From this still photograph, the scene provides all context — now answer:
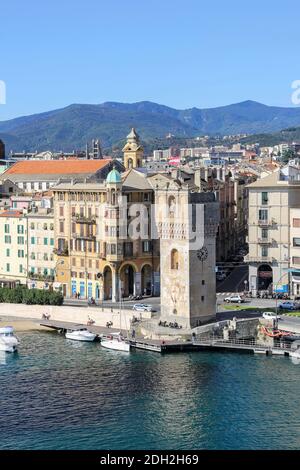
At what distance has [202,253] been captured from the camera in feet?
271

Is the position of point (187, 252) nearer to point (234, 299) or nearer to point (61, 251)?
point (234, 299)

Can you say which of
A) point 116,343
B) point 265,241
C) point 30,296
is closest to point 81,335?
point 116,343

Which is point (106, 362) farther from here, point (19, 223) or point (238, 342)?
point (19, 223)

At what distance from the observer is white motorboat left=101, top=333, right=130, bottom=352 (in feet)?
258

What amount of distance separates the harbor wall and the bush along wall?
1.08 m

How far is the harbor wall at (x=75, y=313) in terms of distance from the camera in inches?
3398

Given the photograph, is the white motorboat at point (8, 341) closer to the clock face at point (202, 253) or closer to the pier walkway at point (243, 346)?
the pier walkway at point (243, 346)

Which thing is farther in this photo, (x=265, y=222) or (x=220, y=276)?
(x=220, y=276)

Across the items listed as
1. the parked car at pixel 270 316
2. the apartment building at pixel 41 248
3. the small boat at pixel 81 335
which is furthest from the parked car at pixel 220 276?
the small boat at pixel 81 335

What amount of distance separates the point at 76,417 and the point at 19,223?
5110cm

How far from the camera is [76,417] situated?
58.9 metres

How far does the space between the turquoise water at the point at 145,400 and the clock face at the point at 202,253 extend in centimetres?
934

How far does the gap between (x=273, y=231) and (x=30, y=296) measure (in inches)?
964

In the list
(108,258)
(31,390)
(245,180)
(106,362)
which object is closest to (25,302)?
(108,258)
